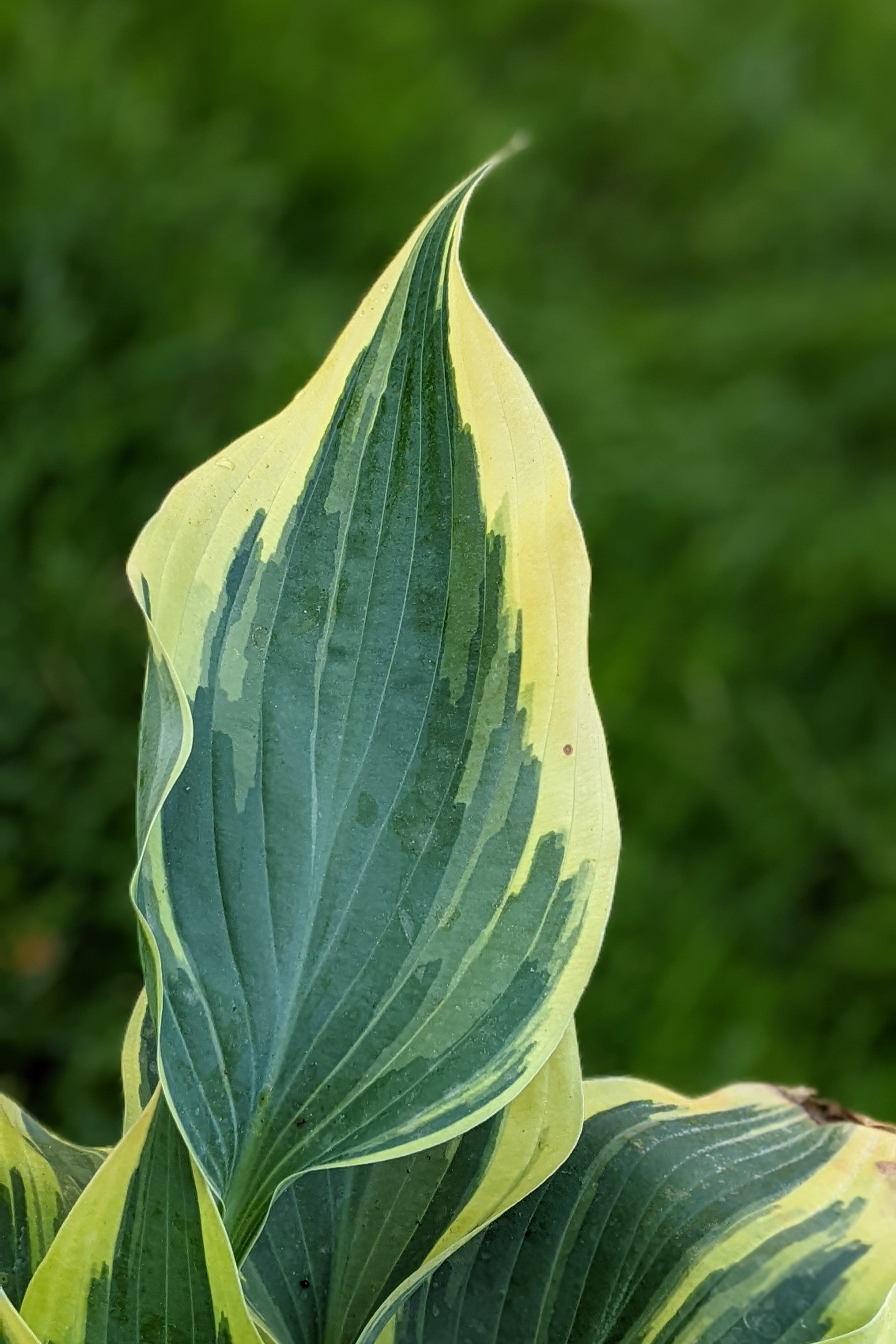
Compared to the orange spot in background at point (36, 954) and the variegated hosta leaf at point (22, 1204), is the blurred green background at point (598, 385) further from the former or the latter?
the variegated hosta leaf at point (22, 1204)

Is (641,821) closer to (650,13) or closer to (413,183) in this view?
(413,183)

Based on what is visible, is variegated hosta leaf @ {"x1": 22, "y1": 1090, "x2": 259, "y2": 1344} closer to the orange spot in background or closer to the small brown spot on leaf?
the small brown spot on leaf

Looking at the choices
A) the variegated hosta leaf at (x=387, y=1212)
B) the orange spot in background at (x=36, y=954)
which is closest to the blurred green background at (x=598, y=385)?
the orange spot in background at (x=36, y=954)

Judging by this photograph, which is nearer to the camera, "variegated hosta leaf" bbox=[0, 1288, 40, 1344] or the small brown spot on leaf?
"variegated hosta leaf" bbox=[0, 1288, 40, 1344]

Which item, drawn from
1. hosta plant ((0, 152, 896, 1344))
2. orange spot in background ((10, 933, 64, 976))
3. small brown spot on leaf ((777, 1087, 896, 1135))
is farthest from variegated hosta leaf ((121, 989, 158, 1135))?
orange spot in background ((10, 933, 64, 976))

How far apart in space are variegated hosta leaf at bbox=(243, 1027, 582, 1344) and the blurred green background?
0.39 m

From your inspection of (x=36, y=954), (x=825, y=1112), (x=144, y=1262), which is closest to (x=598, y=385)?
(x=36, y=954)

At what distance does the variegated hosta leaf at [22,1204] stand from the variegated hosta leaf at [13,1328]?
0.16 ft

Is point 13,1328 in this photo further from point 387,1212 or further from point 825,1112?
point 825,1112

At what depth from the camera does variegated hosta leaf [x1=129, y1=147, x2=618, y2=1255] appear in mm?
293

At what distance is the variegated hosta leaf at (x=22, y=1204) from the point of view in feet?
0.99

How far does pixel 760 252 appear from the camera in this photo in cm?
140

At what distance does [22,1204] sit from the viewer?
305 mm

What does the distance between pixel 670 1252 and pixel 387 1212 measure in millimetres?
77
